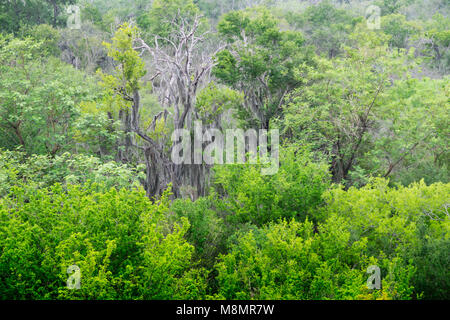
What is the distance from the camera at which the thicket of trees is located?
5738 millimetres

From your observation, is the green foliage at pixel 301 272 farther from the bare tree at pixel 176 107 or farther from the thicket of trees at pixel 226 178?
the bare tree at pixel 176 107

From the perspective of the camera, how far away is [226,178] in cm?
1016

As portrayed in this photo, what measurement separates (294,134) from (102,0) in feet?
131

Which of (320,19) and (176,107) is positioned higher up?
(320,19)

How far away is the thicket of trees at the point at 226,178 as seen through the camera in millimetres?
5738

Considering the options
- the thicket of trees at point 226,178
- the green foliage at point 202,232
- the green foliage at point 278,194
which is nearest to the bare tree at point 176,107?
the thicket of trees at point 226,178

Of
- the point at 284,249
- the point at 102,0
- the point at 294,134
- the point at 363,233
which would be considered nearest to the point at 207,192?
the point at 294,134

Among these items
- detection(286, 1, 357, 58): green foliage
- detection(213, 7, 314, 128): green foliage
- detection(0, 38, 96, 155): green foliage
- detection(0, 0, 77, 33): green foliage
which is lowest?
detection(0, 38, 96, 155): green foliage

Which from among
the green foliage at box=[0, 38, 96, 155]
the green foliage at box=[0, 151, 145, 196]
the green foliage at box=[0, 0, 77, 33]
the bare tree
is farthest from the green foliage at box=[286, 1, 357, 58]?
the green foliage at box=[0, 151, 145, 196]

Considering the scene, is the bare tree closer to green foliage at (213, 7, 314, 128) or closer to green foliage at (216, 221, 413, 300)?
green foliage at (213, 7, 314, 128)

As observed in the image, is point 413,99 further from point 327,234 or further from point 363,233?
point 327,234

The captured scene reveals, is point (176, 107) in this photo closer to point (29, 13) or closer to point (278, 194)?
point (278, 194)

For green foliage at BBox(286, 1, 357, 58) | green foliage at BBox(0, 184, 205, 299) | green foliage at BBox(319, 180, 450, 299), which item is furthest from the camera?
green foliage at BBox(286, 1, 357, 58)

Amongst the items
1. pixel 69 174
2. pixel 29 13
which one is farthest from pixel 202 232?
pixel 29 13
